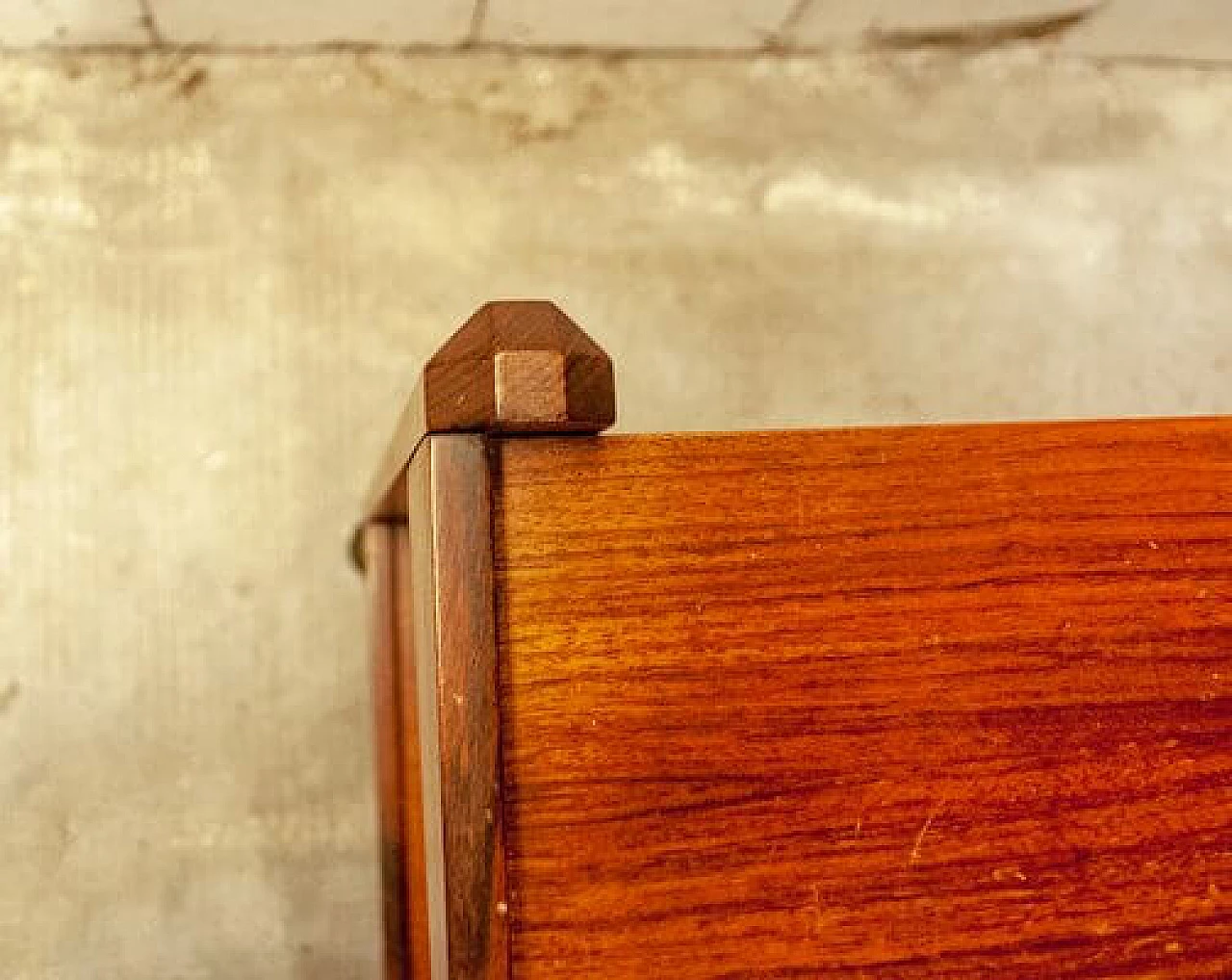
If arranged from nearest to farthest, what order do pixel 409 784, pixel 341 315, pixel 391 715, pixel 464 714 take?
pixel 464 714 → pixel 409 784 → pixel 391 715 → pixel 341 315

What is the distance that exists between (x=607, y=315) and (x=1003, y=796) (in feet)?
4.00

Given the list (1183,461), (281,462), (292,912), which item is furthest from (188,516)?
(1183,461)

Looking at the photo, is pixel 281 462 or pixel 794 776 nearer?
pixel 794 776

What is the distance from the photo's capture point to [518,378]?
0.70 metres

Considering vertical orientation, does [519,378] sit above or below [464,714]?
above

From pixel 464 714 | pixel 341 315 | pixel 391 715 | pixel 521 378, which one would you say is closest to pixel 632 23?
pixel 341 315

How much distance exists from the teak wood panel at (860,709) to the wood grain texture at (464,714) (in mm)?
14

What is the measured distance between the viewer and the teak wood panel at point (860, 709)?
2.28 feet

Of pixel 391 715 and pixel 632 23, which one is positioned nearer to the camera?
pixel 391 715

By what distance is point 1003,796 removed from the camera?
28.5 inches

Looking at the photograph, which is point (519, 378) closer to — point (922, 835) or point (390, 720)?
point (922, 835)

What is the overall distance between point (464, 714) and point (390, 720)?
899 millimetres

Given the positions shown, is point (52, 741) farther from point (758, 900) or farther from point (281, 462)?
point (758, 900)

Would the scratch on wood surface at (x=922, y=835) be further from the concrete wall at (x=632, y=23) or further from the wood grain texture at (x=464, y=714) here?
the concrete wall at (x=632, y=23)
